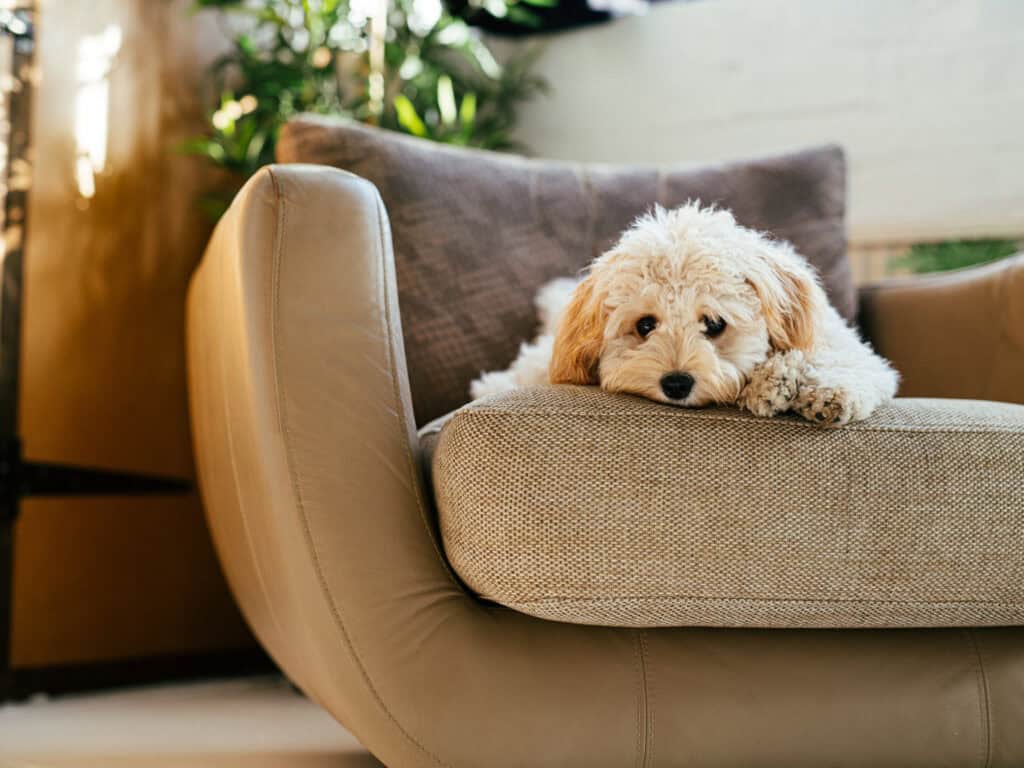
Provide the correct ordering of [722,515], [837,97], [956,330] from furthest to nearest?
[837,97] → [956,330] → [722,515]

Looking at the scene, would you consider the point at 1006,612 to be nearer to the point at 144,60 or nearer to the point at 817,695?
the point at 817,695

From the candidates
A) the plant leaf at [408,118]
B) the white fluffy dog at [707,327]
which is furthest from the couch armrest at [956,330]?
the plant leaf at [408,118]

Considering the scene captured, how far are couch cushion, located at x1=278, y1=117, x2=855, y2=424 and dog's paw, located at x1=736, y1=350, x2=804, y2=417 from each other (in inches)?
23.5

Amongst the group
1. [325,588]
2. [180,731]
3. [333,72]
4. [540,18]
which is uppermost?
[540,18]

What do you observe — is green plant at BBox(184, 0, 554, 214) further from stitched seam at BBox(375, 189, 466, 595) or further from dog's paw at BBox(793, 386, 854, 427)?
dog's paw at BBox(793, 386, 854, 427)

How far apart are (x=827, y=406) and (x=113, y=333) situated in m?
1.87

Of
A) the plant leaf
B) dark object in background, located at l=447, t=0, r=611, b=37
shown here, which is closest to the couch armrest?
the plant leaf

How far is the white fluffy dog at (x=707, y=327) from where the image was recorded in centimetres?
119

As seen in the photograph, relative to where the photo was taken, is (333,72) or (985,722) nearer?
(985,722)

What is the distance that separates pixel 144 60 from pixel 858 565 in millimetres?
2186

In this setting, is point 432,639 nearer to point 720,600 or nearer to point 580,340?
point 720,600

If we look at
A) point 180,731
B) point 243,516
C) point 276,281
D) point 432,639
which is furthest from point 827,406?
point 180,731

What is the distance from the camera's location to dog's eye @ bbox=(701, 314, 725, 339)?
1307mm

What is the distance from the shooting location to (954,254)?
264 cm
